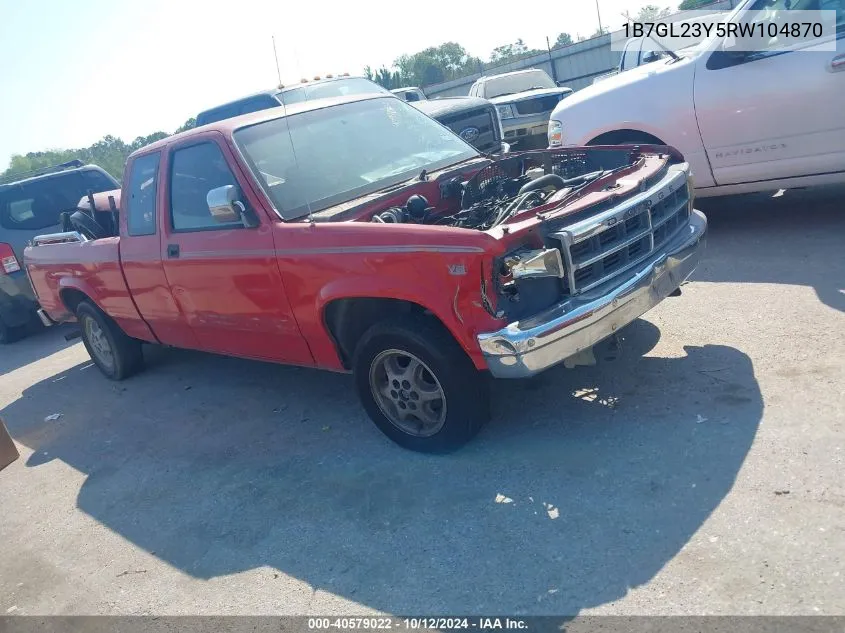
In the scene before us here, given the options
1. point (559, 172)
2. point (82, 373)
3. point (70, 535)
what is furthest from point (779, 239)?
point (82, 373)

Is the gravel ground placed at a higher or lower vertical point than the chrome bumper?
lower

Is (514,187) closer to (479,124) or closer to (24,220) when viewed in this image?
(479,124)

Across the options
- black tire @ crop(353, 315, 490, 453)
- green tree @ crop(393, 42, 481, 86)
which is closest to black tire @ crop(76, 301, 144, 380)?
black tire @ crop(353, 315, 490, 453)

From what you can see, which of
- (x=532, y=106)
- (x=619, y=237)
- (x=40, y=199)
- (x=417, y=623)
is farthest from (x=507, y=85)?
(x=417, y=623)

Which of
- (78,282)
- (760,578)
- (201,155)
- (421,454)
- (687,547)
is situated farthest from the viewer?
(78,282)

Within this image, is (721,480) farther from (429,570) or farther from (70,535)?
(70,535)

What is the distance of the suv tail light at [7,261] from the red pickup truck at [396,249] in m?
4.35

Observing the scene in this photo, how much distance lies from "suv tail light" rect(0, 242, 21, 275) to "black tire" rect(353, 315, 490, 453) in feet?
23.9

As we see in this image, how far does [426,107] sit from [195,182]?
5.88m

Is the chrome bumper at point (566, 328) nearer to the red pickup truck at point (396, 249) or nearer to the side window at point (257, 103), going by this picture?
the red pickup truck at point (396, 249)

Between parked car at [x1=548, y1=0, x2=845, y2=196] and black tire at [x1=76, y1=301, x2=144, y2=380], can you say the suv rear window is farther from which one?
parked car at [x1=548, y1=0, x2=845, y2=196]

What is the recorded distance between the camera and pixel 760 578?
261cm

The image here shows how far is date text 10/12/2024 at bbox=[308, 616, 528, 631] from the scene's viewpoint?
8.87 feet

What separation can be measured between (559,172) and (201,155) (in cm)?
242
